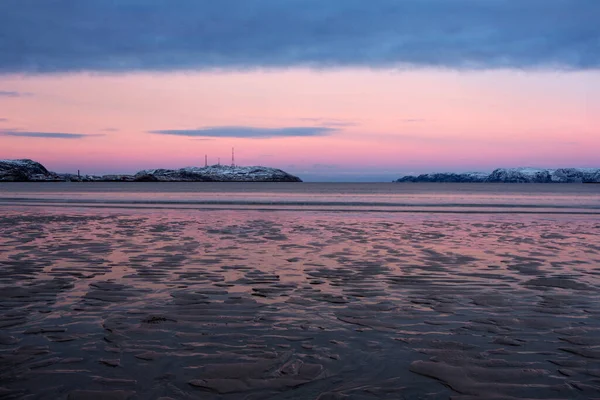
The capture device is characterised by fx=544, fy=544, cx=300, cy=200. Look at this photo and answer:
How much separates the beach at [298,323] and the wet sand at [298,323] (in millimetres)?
31

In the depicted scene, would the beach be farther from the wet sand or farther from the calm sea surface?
the calm sea surface

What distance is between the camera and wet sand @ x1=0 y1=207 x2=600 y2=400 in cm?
602

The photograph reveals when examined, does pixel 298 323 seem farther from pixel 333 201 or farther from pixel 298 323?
pixel 333 201

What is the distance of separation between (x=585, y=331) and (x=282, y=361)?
463 centimetres

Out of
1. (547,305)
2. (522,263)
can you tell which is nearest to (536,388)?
(547,305)

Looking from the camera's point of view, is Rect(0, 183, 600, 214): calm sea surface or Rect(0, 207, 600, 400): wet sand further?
Rect(0, 183, 600, 214): calm sea surface

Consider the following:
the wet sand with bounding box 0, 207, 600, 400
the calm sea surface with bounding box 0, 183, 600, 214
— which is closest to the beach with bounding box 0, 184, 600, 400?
the wet sand with bounding box 0, 207, 600, 400

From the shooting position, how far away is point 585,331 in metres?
8.04

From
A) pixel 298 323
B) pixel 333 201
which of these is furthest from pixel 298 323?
pixel 333 201

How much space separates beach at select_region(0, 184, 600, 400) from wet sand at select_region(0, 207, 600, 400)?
0.03 m

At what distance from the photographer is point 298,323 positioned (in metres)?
8.50

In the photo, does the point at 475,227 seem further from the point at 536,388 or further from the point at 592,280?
the point at 536,388

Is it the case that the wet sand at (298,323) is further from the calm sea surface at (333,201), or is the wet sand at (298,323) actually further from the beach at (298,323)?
the calm sea surface at (333,201)

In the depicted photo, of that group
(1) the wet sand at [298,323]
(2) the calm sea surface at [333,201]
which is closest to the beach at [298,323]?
(1) the wet sand at [298,323]
